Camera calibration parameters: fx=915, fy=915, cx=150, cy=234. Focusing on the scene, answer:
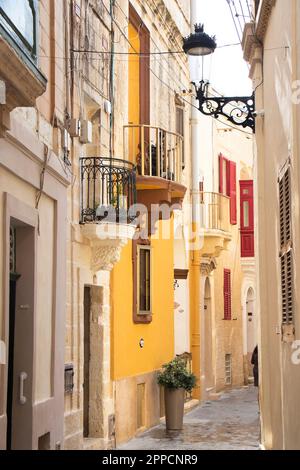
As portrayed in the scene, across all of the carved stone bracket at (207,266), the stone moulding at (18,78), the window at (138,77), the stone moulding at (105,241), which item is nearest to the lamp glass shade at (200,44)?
the stone moulding at (105,241)

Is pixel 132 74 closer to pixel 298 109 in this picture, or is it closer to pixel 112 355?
pixel 112 355

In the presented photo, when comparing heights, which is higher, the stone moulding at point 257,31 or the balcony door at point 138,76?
the balcony door at point 138,76

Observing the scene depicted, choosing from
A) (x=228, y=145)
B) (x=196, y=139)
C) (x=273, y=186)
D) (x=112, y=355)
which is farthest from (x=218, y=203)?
(x=273, y=186)

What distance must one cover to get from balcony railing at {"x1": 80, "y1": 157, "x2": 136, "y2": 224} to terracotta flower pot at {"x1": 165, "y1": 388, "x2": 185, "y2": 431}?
187 inches

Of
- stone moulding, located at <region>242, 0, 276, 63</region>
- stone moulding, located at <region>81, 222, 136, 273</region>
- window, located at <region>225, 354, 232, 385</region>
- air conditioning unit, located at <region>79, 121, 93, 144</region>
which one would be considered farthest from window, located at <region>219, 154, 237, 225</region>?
stone moulding, located at <region>242, 0, 276, 63</region>

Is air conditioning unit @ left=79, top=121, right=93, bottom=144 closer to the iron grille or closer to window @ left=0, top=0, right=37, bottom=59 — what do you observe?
the iron grille

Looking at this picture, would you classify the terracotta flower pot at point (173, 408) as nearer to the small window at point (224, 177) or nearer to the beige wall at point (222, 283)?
the beige wall at point (222, 283)

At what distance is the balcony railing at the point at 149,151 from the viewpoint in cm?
1593

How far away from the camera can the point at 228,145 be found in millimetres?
29047

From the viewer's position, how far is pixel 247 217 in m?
30.0

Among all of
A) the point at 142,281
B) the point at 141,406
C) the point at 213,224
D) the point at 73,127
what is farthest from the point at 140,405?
the point at 213,224

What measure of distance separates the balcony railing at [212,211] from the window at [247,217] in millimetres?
4793

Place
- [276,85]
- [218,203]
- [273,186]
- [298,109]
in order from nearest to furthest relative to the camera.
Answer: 1. [298,109]
2. [276,85]
3. [273,186]
4. [218,203]
